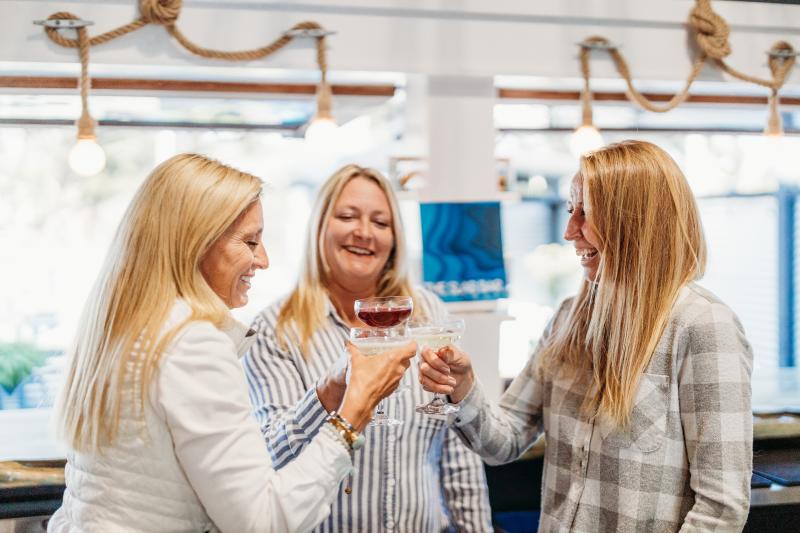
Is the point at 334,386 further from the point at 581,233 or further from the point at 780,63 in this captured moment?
the point at 780,63

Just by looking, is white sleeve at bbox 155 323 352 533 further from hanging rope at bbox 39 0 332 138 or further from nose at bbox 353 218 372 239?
hanging rope at bbox 39 0 332 138

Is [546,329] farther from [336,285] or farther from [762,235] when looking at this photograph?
[762,235]

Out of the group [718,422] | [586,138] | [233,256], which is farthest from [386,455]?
[586,138]

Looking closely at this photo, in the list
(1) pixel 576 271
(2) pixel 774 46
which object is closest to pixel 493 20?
(2) pixel 774 46

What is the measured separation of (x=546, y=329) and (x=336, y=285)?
0.74m

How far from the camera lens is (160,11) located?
290 centimetres

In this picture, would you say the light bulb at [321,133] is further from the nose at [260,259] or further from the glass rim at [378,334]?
the glass rim at [378,334]

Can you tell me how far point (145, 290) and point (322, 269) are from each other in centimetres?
104

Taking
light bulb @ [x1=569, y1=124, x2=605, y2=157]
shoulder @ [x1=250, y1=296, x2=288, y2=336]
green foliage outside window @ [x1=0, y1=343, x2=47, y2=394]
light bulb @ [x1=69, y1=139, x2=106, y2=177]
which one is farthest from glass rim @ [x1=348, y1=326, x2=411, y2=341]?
green foliage outside window @ [x1=0, y1=343, x2=47, y2=394]

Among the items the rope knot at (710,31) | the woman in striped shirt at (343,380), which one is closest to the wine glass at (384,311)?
the woman in striped shirt at (343,380)

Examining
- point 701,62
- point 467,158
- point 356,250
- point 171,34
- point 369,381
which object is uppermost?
point 171,34

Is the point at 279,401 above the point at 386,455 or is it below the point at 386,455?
above

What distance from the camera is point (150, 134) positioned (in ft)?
17.0

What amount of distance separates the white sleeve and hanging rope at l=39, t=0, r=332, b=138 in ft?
5.49
